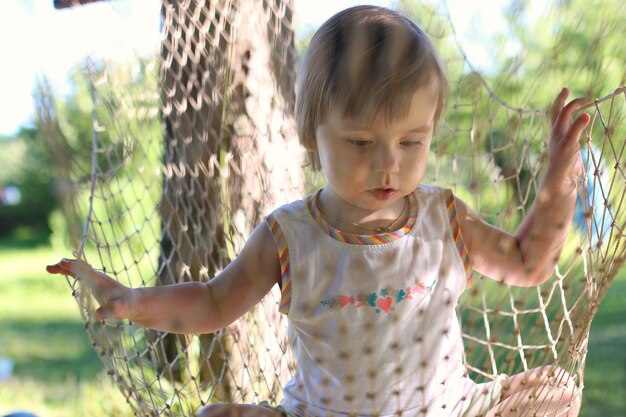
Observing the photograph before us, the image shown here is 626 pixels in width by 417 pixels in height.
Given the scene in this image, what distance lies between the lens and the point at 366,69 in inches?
36.1

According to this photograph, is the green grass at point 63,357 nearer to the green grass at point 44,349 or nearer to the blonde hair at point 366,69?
the green grass at point 44,349

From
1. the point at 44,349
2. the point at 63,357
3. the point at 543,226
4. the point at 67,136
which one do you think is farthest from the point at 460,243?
the point at 44,349

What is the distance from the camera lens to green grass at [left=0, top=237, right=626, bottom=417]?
6.27ft

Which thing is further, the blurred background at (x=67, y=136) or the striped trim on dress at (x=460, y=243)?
the striped trim on dress at (x=460, y=243)

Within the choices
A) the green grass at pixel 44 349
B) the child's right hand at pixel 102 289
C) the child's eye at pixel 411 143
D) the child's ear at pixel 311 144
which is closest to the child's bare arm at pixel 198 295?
the child's right hand at pixel 102 289

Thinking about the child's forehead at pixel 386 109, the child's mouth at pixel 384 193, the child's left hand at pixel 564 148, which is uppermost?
the child's forehead at pixel 386 109

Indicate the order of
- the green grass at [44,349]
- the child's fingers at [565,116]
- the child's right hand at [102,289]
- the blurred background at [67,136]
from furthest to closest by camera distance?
the green grass at [44,349], the child's fingers at [565,116], the child's right hand at [102,289], the blurred background at [67,136]

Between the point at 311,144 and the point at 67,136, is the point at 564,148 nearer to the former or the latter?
the point at 311,144

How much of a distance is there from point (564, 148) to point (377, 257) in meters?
0.25

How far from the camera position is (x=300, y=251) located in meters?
1.02

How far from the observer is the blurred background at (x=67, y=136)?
0.71 meters

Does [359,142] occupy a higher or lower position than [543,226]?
higher

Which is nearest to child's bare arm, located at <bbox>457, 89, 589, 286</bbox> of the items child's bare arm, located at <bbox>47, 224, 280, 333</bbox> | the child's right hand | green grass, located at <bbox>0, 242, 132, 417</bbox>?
child's bare arm, located at <bbox>47, 224, 280, 333</bbox>

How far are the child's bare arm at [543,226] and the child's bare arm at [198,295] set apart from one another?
0.26 m
